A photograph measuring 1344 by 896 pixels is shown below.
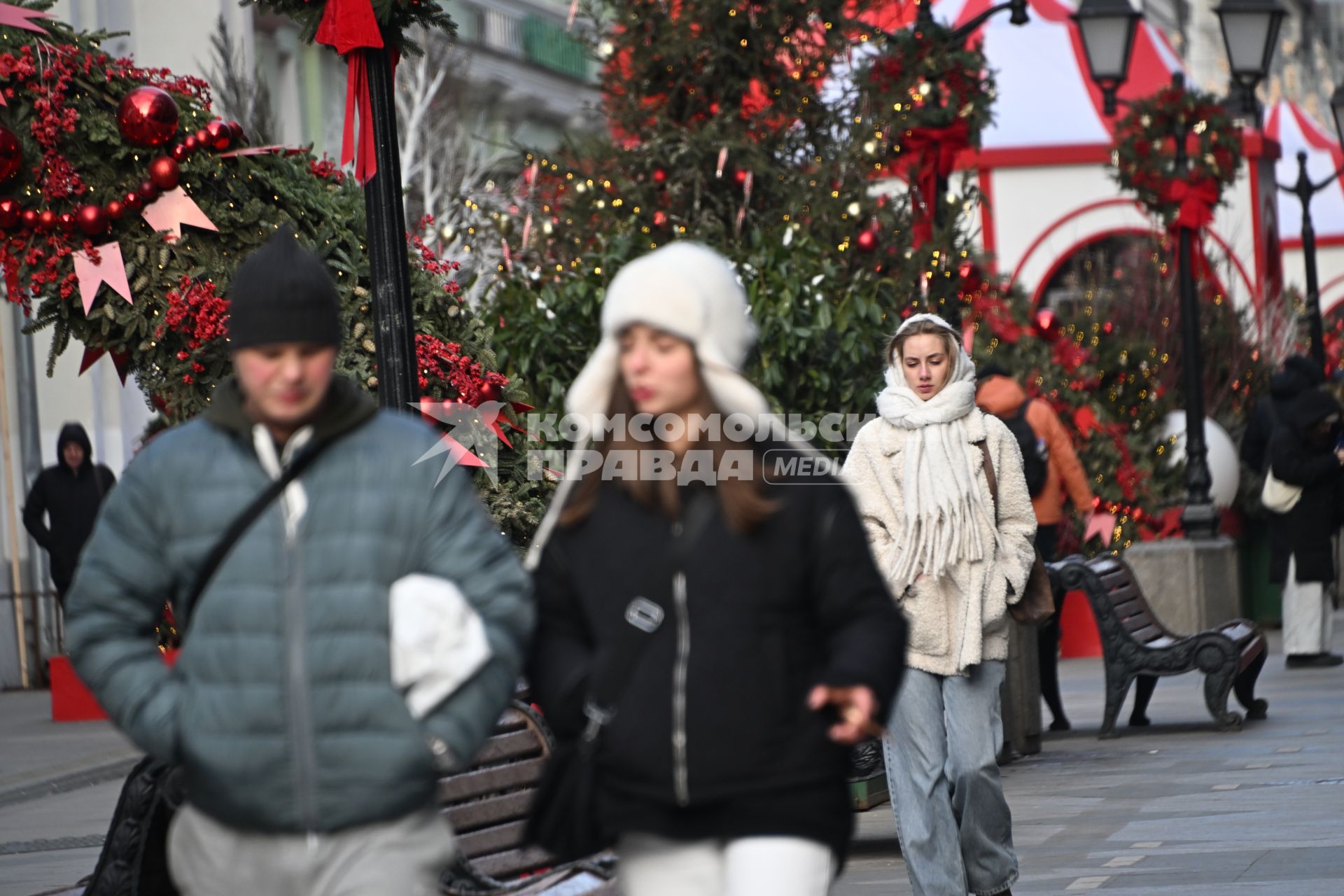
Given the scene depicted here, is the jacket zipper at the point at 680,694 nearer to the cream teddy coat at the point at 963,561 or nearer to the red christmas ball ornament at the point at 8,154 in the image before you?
the cream teddy coat at the point at 963,561

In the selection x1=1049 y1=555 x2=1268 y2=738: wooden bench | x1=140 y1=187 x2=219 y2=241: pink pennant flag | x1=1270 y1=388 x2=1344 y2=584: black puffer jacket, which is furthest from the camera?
x1=1270 y1=388 x2=1344 y2=584: black puffer jacket

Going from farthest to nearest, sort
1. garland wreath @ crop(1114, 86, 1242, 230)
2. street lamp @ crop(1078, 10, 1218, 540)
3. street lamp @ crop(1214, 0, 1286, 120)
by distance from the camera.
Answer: street lamp @ crop(1214, 0, 1286, 120) < garland wreath @ crop(1114, 86, 1242, 230) < street lamp @ crop(1078, 10, 1218, 540)

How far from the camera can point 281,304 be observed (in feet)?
12.1

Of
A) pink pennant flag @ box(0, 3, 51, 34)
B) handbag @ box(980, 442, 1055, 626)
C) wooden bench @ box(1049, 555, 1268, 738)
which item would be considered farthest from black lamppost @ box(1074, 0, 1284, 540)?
pink pennant flag @ box(0, 3, 51, 34)

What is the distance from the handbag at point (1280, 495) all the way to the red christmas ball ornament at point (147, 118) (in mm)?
9481

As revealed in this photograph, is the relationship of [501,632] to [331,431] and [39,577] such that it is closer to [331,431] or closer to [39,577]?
[331,431]

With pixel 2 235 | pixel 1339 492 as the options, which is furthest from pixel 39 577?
pixel 2 235

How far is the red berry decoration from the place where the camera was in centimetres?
657

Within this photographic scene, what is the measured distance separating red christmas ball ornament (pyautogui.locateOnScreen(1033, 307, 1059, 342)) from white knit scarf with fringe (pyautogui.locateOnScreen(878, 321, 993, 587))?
11.2 metres

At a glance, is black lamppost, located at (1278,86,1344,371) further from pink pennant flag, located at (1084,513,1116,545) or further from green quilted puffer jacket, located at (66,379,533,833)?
green quilted puffer jacket, located at (66,379,533,833)

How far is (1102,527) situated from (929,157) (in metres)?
4.20

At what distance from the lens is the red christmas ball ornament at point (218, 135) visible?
6793 mm

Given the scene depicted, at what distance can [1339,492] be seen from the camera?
14.5 meters

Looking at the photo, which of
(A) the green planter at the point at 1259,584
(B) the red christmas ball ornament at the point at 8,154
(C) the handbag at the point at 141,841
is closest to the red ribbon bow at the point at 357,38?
(B) the red christmas ball ornament at the point at 8,154
